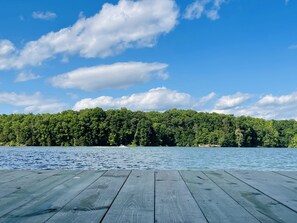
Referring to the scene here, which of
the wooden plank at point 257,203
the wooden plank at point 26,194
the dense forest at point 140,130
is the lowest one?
the wooden plank at point 257,203

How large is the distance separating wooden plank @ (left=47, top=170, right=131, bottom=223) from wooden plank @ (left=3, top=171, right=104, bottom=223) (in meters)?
0.06

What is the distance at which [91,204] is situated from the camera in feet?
8.17

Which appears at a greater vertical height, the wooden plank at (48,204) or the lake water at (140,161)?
the wooden plank at (48,204)

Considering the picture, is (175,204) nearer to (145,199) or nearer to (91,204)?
(145,199)

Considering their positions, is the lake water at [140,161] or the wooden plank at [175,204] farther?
the lake water at [140,161]

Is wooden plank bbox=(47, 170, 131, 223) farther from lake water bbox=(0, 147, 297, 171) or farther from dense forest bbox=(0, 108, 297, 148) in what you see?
dense forest bbox=(0, 108, 297, 148)

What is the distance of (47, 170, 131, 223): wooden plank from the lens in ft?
6.87

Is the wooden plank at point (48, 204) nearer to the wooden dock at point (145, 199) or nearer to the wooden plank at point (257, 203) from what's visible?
the wooden dock at point (145, 199)

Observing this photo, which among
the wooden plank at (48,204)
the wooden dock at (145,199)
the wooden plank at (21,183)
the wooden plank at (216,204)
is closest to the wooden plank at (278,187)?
the wooden dock at (145,199)

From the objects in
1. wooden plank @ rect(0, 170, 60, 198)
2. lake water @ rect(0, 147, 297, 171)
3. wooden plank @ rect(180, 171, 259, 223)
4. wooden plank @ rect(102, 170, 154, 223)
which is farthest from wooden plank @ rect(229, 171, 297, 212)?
lake water @ rect(0, 147, 297, 171)

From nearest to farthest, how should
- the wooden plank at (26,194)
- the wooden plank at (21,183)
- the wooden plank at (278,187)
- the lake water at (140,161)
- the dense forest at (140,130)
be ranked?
the wooden plank at (26,194)
the wooden plank at (278,187)
the wooden plank at (21,183)
the lake water at (140,161)
the dense forest at (140,130)

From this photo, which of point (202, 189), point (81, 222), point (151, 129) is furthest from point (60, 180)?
point (151, 129)

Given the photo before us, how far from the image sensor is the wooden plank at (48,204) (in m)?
2.12

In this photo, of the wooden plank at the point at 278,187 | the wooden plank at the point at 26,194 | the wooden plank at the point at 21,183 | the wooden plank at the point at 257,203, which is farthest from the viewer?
the wooden plank at the point at 21,183
